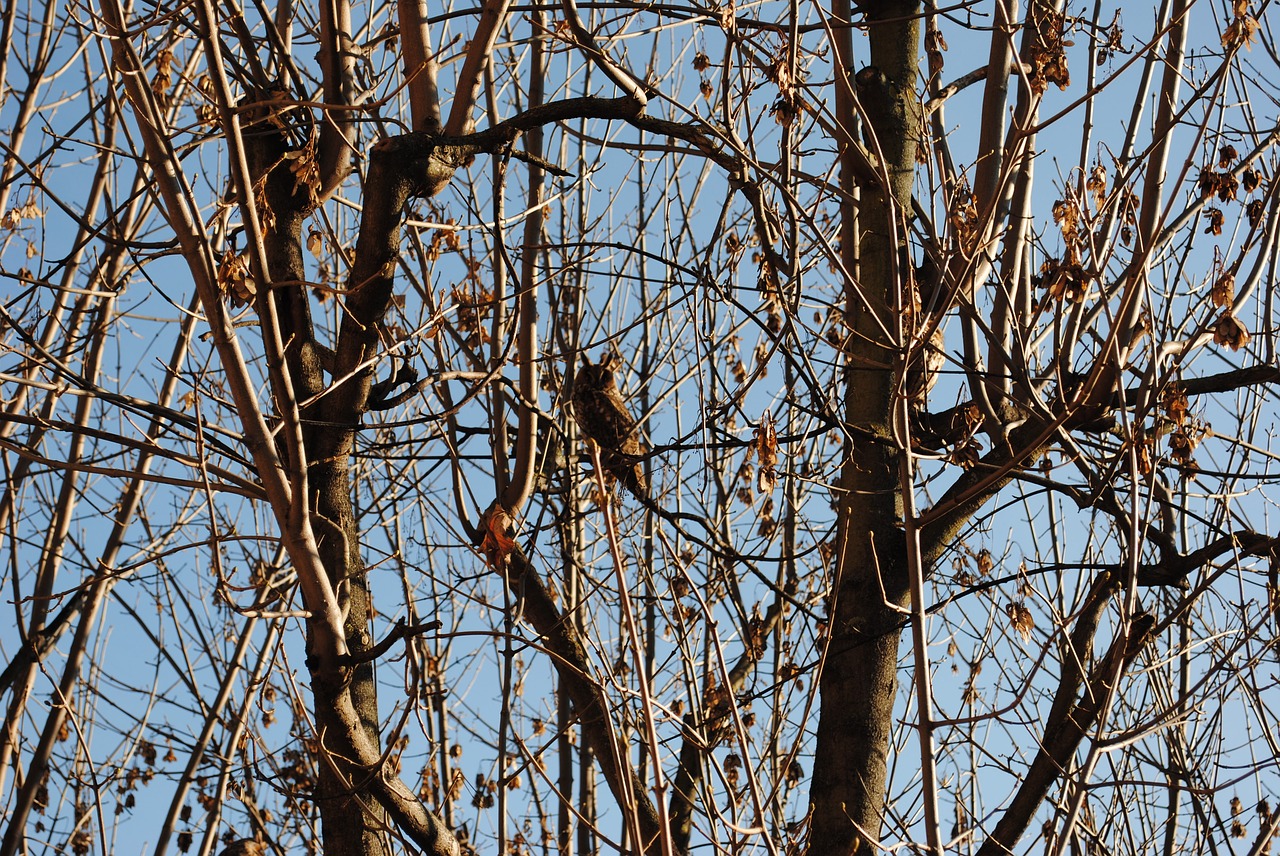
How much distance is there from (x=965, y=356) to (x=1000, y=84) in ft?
2.82

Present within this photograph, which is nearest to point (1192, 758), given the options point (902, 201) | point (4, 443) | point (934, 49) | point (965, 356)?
point (965, 356)

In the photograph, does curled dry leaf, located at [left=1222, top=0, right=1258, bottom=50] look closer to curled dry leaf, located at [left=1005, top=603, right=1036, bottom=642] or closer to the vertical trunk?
the vertical trunk

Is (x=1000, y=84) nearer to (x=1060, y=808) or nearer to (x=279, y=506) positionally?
(x=1060, y=808)

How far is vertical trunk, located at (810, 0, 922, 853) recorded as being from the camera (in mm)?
3525

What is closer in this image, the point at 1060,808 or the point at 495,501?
the point at 1060,808

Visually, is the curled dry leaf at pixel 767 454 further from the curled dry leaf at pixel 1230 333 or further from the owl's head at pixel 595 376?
the curled dry leaf at pixel 1230 333

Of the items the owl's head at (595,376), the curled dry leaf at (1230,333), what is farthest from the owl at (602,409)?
the curled dry leaf at (1230,333)

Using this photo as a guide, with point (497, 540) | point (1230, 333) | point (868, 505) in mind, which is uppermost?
point (868, 505)

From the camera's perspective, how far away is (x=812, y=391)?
339 cm

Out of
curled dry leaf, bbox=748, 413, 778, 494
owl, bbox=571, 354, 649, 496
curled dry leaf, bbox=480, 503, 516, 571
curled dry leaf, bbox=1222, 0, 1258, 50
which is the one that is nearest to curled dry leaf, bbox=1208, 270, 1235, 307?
curled dry leaf, bbox=1222, 0, 1258, 50

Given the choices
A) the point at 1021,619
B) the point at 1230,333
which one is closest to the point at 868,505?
the point at 1021,619

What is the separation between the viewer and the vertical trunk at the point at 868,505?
11.6 ft

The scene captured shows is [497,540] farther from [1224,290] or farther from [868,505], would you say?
[1224,290]

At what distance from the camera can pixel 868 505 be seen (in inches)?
150
